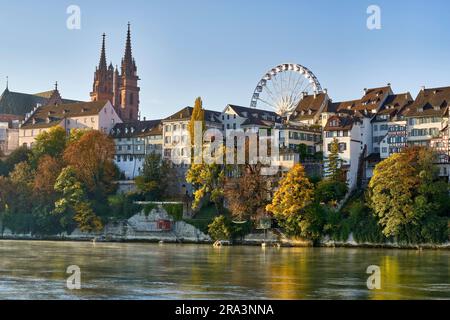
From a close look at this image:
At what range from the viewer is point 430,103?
3501 inches

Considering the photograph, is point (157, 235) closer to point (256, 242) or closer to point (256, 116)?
point (256, 242)

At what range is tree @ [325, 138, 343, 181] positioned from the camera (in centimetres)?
8293

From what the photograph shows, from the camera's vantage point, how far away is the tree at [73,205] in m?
89.6

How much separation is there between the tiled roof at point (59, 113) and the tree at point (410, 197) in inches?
2162

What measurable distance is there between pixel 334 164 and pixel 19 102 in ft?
234

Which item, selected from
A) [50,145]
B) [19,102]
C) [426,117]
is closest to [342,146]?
[426,117]

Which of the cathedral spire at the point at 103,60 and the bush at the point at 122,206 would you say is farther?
the cathedral spire at the point at 103,60

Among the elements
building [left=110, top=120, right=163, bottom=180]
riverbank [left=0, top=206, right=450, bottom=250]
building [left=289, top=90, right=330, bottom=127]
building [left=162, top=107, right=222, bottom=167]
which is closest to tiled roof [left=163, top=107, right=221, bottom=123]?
building [left=162, top=107, right=222, bottom=167]

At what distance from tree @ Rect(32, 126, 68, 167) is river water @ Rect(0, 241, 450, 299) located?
37160 millimetres

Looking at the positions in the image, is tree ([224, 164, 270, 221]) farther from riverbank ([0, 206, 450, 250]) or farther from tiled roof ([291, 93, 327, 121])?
tiled roof ([291, 93, 327, 121])

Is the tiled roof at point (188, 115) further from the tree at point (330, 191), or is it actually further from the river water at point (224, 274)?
the river water at point (224, 274)

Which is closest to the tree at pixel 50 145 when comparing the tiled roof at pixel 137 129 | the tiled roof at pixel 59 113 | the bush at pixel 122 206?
the tiled roof at pixel 137 129
